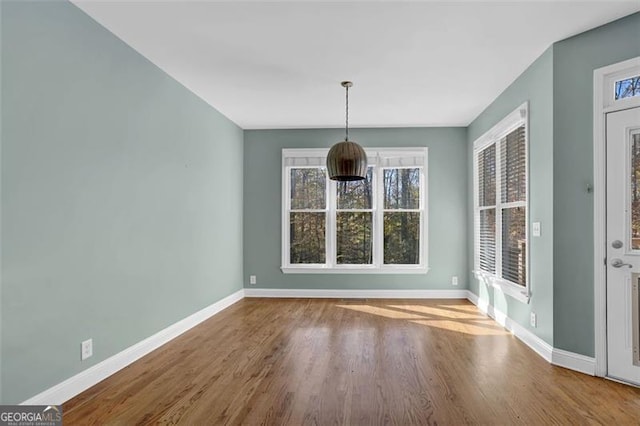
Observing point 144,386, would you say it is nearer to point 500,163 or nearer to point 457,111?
point 500,163

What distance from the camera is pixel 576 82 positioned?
3.12 meters

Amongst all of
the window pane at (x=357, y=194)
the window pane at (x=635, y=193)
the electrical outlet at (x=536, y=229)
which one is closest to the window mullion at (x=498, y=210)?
the electrical outlet at (x=536, y=229)

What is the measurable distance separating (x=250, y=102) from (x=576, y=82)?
354 centimetres

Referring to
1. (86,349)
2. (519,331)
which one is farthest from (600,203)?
(86,349)

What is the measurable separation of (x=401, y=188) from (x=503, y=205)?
193 cm

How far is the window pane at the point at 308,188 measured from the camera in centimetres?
628

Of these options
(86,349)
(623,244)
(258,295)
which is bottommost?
(258,295)

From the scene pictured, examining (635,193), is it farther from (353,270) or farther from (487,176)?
(353,270)

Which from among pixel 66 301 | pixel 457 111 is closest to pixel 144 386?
pixel 66 301

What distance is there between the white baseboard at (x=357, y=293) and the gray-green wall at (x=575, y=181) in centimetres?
286

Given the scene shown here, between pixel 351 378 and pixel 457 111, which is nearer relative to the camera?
pixel 351 378

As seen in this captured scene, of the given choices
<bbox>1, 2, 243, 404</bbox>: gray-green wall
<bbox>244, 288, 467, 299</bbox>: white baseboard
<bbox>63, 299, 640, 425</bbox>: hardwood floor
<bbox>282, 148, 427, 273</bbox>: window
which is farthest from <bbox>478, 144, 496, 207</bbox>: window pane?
<bbox>1, 2, 243, 404</bbox>: gray-green wall

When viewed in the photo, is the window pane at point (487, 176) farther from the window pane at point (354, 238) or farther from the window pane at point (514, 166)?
the window pane at point (354, 238)

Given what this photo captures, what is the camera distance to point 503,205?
448 cm
